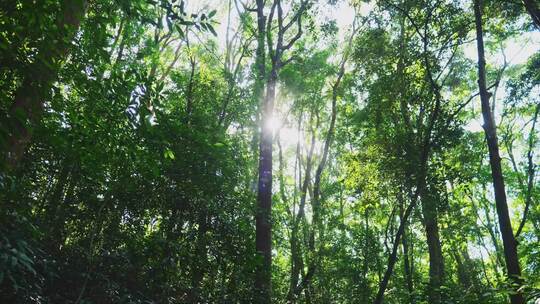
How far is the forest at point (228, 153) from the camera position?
10.3 ft

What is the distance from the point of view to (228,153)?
6.65m

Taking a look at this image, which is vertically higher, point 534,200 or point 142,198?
point 534,200

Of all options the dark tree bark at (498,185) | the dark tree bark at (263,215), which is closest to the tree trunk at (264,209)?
the dark tree bark at (263,215)

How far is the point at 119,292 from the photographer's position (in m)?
4.20

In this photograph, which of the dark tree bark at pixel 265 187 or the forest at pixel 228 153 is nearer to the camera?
the forest at pixel 228 153

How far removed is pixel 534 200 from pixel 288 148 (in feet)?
39.6

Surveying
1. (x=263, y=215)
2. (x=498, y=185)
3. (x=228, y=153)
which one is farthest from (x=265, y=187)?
(x=498, y=185)

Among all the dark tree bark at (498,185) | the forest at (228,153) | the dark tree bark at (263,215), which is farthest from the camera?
the dark tree bark at (498,185)

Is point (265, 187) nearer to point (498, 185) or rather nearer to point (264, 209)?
point (264, 209)

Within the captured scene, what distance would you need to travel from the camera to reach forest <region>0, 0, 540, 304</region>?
3143 mm

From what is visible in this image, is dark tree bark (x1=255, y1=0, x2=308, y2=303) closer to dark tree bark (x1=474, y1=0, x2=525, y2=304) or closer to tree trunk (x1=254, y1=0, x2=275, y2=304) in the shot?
tree trunk (x1=254, y1=0, x2=275, y2=304)

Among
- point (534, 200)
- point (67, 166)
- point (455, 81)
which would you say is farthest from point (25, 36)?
point (534, 200)

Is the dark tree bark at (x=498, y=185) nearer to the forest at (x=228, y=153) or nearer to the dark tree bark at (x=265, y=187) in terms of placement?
the forest at (x=228, y=153)

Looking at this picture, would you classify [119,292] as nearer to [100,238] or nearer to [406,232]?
[100,238]
